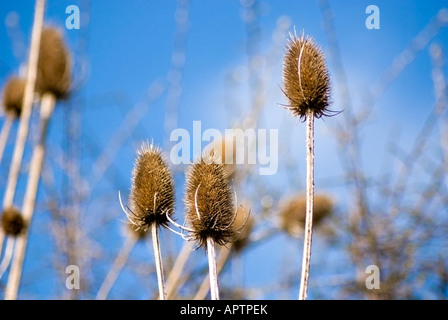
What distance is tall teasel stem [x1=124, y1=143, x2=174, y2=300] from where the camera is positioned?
2.59 m

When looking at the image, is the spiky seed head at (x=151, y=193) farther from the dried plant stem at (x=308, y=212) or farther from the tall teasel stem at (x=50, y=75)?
the tall teasel stem at (x=50, y=75)

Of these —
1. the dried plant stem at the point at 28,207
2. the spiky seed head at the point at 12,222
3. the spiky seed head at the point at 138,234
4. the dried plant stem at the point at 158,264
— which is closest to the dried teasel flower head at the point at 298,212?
the spiky seed head at the point at 138,234

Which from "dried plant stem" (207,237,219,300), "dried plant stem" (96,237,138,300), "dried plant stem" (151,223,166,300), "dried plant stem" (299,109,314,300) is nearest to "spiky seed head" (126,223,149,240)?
"dried plant stem" (96,237,138,300)

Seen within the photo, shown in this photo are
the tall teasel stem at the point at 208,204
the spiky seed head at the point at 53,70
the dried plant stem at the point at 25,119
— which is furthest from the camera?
the spiky seed head at the point at 53,70

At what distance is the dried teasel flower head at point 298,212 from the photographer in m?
6.26

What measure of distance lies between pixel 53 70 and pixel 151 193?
120 inches

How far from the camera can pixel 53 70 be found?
17.3ft

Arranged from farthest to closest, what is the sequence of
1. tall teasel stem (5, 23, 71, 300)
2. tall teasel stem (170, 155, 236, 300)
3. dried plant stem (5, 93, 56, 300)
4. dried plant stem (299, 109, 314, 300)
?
tall teasel stem (5, 23, 71, 300), dried plant stem (5, 93, 56, 300), tall teasel stem (170, 155, 236, 300), dried plant stem (299, 109, 314, 300)

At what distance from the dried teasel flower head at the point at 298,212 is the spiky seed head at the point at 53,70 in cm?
251

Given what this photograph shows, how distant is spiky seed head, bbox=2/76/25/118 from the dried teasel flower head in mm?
2784

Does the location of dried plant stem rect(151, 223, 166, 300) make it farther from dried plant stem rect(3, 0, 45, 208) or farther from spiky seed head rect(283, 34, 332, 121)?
dried plant stem rect(3, 0, 45, 208)
